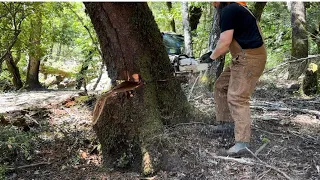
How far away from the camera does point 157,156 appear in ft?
10.7

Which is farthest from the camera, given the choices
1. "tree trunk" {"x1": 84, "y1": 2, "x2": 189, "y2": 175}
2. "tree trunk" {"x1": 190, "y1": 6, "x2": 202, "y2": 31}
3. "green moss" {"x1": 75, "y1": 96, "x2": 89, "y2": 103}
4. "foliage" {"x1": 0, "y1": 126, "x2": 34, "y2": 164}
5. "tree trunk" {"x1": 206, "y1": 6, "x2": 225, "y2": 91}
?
"tree trunk" {"x1": 190, "y1": 6, "x2": 202, "y2": 31}

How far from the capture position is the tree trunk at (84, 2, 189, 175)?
3.47 meters

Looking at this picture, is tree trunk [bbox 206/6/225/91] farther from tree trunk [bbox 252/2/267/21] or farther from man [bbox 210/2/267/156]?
man [bbox 210/2/267/156]

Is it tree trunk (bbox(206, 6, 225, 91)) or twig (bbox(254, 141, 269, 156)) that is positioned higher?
tree trunk (bbox(206, 6, 225, 91))

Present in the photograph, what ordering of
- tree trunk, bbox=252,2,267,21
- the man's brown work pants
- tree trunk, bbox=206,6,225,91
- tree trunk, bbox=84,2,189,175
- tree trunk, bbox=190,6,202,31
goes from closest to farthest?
the man's brown work pants → tree trunk, bbox=84,2,189,175 → tree trunk, bbox=206,6,225,91 → tree trunk, bbox=252,2,267,21 → tree trunk, bbox=190,6,202,31

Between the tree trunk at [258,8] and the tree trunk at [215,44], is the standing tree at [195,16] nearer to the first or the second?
the tree trunk at [258,8]

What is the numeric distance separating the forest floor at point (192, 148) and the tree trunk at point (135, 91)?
19 centimetres

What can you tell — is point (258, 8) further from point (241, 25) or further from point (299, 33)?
point (241, 25)

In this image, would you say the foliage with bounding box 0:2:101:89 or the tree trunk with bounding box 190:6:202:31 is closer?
the foliage with bounding box 0:2:101:89

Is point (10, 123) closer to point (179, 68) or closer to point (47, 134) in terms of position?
point (47, 134)

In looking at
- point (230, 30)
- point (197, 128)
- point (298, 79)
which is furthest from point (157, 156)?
point (298, 79)

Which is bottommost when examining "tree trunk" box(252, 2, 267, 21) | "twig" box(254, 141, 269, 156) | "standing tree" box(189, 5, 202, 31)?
"twig" box(254, 141, 269, 156)

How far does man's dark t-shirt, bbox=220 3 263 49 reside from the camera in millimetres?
3066

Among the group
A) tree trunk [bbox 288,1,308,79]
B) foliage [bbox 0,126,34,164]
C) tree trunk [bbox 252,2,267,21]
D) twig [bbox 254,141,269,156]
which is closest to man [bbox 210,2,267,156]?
twig [bbox 254,141,269,156]
